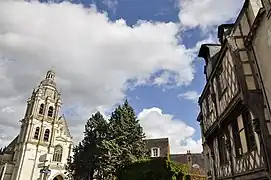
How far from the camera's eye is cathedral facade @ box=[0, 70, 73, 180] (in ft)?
127

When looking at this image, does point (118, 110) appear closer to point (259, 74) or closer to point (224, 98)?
point (224, 98)

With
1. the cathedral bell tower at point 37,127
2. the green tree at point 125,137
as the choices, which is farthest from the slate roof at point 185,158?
the cathedral bell tower at point 37,127

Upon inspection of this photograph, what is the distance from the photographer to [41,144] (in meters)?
41.7

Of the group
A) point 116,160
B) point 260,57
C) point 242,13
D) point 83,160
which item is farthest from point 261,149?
point 83,160

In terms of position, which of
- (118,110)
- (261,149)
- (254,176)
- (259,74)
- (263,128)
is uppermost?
(118,110)

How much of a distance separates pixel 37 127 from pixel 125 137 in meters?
27.1

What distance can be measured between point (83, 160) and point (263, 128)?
936 inches

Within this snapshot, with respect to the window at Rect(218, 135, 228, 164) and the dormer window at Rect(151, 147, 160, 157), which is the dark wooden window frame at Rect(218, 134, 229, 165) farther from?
the dormer window at Rect(151, 147, 160, 157)

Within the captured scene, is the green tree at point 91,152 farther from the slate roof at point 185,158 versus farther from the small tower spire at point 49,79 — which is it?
the small tower spire at point 49,79

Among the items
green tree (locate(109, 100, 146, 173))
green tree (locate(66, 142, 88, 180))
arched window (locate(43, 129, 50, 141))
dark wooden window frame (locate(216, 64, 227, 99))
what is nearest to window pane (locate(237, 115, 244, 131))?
dark wooden window frame (locate(216, 64, 227, 99))

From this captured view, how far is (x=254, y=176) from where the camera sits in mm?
6609

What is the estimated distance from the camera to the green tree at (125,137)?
72.2 ft

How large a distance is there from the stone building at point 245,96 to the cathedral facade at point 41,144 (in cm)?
3449

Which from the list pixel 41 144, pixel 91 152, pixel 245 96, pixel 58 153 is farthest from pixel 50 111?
pixel 245 96
